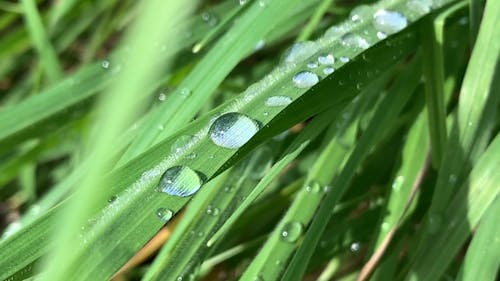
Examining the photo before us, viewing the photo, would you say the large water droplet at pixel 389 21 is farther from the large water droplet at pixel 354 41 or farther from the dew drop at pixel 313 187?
the dew drop at pixel 313 187

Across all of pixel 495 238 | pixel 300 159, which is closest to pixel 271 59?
pixel 300 159

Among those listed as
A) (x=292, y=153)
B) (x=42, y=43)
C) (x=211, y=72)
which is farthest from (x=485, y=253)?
(x=42, y=43)

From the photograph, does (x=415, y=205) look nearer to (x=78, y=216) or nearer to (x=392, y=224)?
(x=392, y=224)

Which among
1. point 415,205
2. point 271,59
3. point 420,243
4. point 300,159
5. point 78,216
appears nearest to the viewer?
point 78,216

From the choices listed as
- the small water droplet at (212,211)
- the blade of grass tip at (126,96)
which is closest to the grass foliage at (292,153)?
the small water droplet at (212,211)

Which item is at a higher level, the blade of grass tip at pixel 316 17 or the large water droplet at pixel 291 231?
the blade of grass tip at pixel 316 17

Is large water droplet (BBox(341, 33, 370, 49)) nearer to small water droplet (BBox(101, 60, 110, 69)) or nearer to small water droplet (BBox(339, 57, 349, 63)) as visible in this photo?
small water droplet (BBox(339, 57, 349, 63))

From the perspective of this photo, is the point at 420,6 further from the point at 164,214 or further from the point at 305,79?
the point at 164,214
